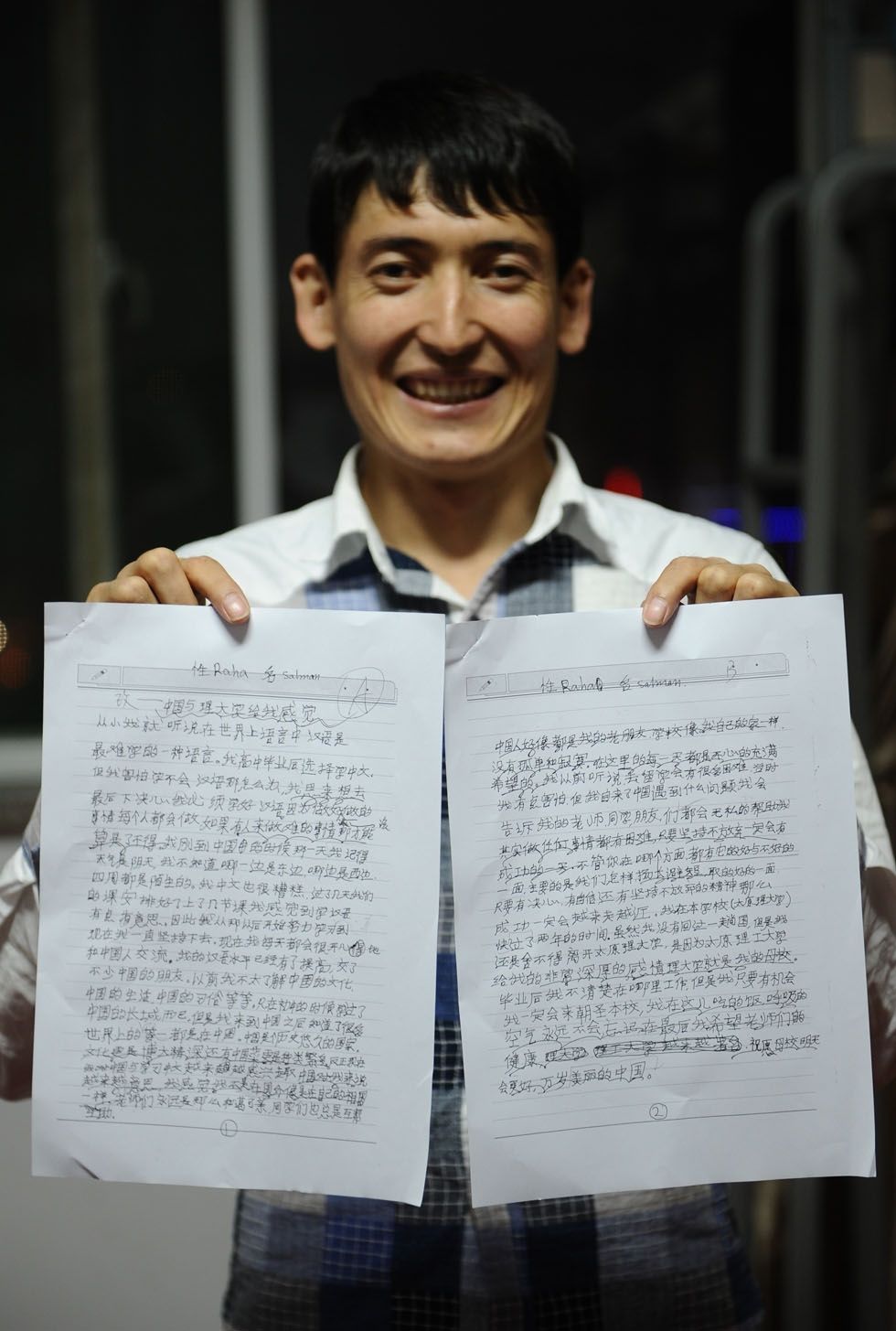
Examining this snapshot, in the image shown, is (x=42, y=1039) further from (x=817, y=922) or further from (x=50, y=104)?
(x=50, y=104)

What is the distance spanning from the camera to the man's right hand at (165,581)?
76 cm

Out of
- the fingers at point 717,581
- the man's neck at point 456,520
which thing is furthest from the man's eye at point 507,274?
the fingers at point 717,581

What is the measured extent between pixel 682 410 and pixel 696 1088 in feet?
4.50

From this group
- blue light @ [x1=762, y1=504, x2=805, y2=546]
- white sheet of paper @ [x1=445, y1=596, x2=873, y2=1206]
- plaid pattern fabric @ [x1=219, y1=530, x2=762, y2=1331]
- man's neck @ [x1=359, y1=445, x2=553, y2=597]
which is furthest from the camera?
blue light @ [x1=762, y1=504, x2=805, y2=546]

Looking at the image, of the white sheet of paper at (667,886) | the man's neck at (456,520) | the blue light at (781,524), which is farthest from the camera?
the blue light at (781,524)

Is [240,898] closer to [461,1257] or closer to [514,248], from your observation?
[461,1257]

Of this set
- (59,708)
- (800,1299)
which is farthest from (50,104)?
(800,1299)

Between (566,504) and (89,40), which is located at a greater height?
(89,40)

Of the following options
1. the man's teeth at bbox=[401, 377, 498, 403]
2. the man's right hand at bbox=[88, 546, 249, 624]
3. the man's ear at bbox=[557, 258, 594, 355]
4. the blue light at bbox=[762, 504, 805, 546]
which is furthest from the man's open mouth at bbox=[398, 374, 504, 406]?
the blue light at bbox=[762, 504, 805, 546]

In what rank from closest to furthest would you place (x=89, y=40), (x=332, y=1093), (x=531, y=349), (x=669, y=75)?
(x=332, y=1093), (x=531, y=349), (x=89, y=40), (x=669, y=75)

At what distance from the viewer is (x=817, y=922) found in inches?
28.6

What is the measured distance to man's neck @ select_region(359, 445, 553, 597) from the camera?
3.07 feet

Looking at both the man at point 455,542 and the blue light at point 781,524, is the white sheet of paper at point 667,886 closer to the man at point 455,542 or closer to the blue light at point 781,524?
the man at point 455,542

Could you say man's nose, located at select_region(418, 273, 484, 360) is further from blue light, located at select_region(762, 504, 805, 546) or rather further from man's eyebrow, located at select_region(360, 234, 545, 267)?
blue light, located at select_region(762, 504, 805, 546)
